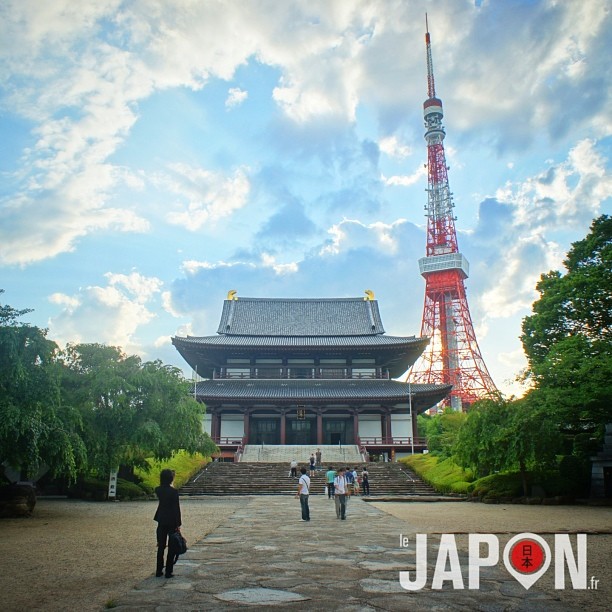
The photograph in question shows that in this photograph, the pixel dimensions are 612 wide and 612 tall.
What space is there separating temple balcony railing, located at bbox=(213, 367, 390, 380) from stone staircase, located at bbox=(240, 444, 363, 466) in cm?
744

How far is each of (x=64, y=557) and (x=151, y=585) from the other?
3.77 m

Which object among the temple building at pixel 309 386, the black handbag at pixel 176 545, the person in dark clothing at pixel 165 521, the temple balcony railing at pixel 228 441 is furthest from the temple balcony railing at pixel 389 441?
the black handbag at pixel 176 545

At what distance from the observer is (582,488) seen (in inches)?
876

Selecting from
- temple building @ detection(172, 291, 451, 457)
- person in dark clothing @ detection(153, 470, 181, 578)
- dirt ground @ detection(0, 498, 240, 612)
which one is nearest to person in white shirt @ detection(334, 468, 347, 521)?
dirt ground @ detection(0, 498, 240, 612)

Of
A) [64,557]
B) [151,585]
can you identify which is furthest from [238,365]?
[151,585]

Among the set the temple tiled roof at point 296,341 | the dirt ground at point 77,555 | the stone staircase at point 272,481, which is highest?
the temple tiled roof at point 296,341

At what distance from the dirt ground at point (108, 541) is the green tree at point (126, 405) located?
7.86 feet

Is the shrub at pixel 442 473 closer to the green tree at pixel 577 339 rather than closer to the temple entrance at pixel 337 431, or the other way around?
the green tree at pixel 577 339

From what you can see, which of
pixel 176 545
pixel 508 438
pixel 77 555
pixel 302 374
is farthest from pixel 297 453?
pixel 176 545

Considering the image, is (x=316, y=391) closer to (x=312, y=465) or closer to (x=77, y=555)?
(x=312, y=465)

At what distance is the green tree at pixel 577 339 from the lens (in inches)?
794

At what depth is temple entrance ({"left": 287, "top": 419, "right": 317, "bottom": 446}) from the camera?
4538 centimetres

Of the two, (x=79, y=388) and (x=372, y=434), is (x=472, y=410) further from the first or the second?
(x=372, y=434)

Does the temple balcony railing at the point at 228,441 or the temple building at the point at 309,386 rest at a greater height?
the temple building at the point at 309,386
